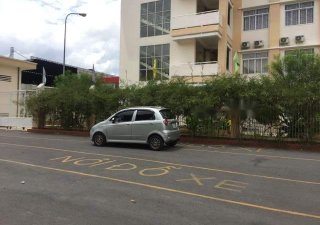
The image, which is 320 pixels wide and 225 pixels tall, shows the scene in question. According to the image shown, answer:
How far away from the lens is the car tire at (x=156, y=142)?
604 inches

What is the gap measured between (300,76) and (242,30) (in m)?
12.9

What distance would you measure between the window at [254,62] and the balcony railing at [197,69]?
133 inches

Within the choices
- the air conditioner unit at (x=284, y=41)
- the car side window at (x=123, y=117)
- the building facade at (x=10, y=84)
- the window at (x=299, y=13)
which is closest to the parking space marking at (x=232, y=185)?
the car side window at (x=123, y=117)

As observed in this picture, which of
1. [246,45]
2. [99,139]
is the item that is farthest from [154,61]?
[99,139]

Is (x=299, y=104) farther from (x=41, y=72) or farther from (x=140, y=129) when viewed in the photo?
(x=41, y=72)

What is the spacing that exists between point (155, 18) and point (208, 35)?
6.51 metres

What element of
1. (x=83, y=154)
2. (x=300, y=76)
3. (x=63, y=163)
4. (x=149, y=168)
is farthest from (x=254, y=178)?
(x=300, y=76)

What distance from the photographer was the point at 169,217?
6.35 m

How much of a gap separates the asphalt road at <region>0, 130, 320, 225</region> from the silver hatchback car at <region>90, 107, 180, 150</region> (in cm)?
116

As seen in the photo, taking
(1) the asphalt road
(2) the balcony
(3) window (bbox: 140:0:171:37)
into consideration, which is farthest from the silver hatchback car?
(3) window (bbox: 140:0:171:37)

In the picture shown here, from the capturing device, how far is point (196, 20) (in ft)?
97.3

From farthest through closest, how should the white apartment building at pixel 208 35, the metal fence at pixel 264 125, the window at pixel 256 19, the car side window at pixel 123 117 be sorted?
1. the window at pixel 256 19
2. the white apartment building at pixel 208 35
3. the metal fence at pixel 264 125
4. the car side window at pixel 123 117

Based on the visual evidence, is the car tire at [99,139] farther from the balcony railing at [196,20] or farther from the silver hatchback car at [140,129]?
the balcony railing at [196,20]

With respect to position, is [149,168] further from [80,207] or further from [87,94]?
[87,94]
